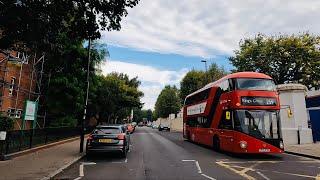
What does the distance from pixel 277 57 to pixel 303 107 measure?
20.2 meters

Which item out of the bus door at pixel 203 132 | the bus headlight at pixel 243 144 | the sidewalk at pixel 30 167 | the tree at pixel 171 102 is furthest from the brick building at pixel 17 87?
the tree at pixel 171 102

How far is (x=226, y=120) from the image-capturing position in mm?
18047

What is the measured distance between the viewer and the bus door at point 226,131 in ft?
57.3

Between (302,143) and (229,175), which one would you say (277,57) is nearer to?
(302,143)

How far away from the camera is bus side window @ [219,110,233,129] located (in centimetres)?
1752

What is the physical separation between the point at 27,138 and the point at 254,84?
37.5 ft

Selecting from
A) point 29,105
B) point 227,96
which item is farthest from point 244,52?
point 29,105

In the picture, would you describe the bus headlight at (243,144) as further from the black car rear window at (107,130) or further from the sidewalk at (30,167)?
the sidewalk at (30,167)

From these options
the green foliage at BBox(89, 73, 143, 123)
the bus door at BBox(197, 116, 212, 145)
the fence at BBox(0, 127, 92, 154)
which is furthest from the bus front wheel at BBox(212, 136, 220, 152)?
the green foliage at BBox(89, 73, 143, 123)

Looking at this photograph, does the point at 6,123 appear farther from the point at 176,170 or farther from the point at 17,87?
the point at 17,87

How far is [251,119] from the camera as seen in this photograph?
55.3 ft

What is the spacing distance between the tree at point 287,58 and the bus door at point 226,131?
1160 inches

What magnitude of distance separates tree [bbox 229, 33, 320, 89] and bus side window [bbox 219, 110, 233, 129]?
29.4 metres

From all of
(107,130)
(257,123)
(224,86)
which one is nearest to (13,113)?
(107,130)
